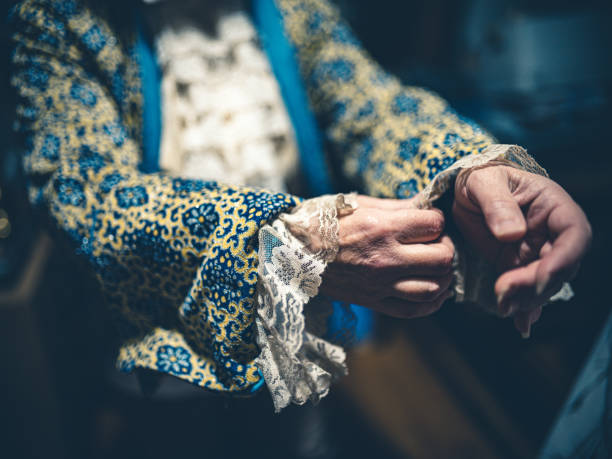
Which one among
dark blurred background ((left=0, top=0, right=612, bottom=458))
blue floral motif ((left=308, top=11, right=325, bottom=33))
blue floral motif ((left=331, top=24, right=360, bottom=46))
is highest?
blue floral motif ((left=308, top=11, right=325, bottom=33))

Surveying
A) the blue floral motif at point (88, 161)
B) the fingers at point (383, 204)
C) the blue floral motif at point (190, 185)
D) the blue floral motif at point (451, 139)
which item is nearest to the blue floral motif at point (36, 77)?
the blue floral motif at point (88, 161)

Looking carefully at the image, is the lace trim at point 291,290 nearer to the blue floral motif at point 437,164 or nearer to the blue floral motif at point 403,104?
the blue floral motif at point 437,164

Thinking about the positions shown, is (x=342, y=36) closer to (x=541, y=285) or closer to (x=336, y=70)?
(x=336, y=70)

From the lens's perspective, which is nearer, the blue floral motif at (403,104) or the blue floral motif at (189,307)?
the blue floral motif at (189,307)

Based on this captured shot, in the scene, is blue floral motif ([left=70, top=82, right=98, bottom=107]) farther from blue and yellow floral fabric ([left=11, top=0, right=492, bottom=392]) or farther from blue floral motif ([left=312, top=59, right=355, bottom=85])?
blue floral motif ([left=312, top=59, right=355, bottom=85])

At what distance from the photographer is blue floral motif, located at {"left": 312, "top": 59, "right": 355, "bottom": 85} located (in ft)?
2.19

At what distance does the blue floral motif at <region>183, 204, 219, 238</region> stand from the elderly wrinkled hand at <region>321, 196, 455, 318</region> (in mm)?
147

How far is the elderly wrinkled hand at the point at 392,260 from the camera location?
1.34 ft

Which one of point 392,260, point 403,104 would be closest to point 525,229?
point 392,260

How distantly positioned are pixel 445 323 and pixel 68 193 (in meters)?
1.30

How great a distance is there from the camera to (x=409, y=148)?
1.78 feet

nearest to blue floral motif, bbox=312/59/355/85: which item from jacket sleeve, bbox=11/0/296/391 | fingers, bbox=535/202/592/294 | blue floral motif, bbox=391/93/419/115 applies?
blue floral motif, bbox=391/93/419/115

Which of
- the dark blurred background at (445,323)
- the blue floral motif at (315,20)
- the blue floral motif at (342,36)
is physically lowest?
the dark blurred background at (445,323)

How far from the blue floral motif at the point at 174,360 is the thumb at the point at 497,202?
384 mm
